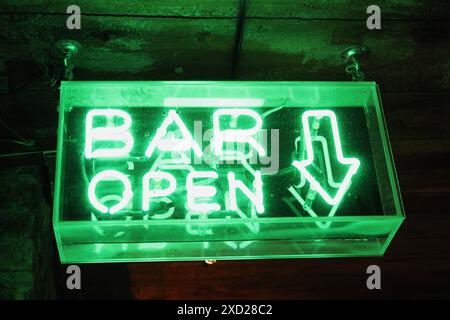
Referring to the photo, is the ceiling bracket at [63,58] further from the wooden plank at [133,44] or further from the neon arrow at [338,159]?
the neon arrow at [338,159]

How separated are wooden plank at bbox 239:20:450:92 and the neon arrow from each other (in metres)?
0.53

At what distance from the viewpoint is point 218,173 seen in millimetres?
2844

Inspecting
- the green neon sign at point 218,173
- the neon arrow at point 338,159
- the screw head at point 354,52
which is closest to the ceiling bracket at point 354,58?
the screw head at point 354,52

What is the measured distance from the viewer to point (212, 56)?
3289 mm

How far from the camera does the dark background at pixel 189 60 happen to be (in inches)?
119

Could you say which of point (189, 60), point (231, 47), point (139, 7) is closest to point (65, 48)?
point (139, 7)

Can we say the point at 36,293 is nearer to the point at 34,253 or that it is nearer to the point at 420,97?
the point at 34,253

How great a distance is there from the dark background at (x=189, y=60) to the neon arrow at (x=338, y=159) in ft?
1.88

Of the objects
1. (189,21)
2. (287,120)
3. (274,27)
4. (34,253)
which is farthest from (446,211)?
(34,253)

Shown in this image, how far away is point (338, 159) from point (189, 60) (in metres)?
1.20

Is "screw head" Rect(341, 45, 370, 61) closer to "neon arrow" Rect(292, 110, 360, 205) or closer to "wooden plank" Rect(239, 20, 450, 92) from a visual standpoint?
"wooden plank" Rect(239, 20, 450, 92)

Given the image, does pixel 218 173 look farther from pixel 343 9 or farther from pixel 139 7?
pixel 343 9

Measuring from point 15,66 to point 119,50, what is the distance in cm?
66
